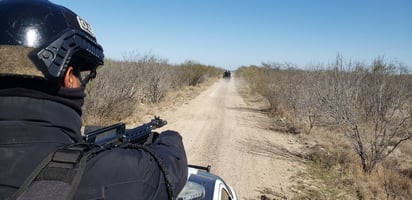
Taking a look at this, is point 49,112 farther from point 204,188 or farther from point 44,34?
point 204,188

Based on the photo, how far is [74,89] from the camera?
1373 mm

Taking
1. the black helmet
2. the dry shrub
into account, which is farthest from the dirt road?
the black helmet

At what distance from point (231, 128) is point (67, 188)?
39.4 feet

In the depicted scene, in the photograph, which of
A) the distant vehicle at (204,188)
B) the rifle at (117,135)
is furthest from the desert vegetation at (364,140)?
the rifle at (117,135)

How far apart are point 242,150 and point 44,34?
872cm

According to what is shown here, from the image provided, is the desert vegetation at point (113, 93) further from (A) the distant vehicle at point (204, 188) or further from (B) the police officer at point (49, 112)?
(B) the police officer at point (49, 112)

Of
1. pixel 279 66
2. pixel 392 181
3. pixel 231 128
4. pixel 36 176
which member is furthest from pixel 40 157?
pixel 279 66

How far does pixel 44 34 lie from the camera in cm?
133

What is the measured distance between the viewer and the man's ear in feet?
4.49

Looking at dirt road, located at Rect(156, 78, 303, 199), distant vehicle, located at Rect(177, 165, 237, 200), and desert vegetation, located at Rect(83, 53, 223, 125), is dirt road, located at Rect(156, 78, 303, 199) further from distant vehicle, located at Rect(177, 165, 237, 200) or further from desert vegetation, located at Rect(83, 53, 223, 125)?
distant vehicle, located at Rect(177, 165, 237, 200)

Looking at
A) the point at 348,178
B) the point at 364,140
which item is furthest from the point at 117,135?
the point at 364,140

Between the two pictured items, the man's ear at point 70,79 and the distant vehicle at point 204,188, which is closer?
the man's ear at point 70,79

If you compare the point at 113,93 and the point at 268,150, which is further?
the point at 113,93

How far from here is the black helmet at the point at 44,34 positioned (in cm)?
126
